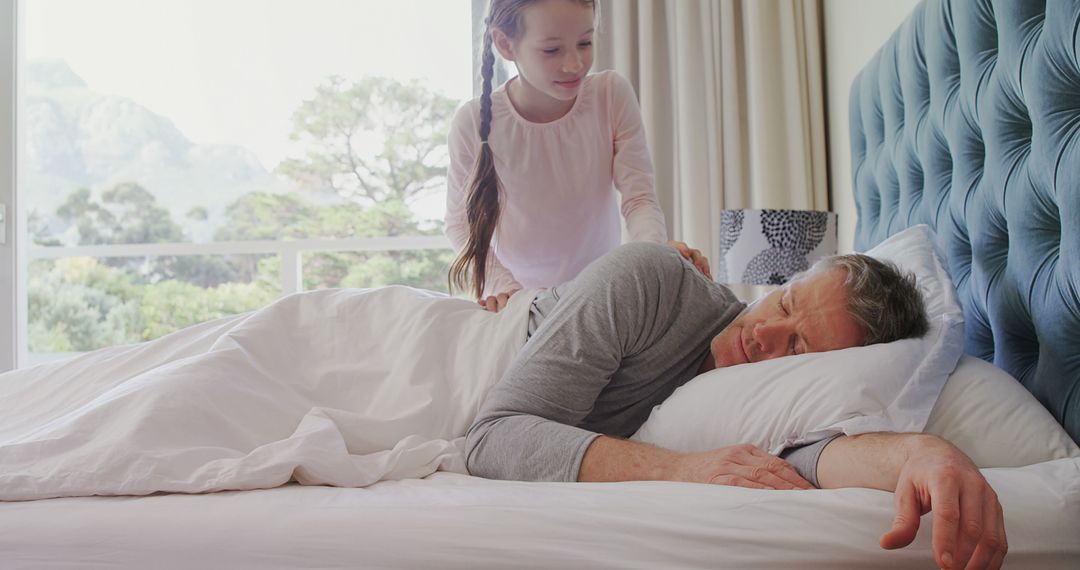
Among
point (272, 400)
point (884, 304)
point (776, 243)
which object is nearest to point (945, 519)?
point (884, 304)

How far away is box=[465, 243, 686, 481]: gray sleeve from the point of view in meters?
1.14

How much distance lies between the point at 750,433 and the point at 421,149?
10.0 feet

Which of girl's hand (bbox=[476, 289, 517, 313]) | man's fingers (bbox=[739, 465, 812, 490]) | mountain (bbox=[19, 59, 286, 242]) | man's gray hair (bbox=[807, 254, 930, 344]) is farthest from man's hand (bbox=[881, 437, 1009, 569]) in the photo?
mountain (bbox=[19, 59, 286, 242])

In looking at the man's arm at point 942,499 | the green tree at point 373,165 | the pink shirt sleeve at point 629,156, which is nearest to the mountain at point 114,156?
the green tree at point 373,165

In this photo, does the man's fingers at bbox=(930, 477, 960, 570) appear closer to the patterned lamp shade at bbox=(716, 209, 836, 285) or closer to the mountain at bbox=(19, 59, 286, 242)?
the patterned lamp shade at bbox=(716, 209, 836, 285)

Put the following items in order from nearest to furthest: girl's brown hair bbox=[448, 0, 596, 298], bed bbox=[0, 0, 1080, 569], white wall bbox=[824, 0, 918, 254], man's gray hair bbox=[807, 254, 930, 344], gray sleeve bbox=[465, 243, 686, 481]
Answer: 1. bed bbox=[0, 0, 1080, 569]
2. gray sleeve bbox=[465, 243, 686, 481]
3. man's gray hair bbox=[807, 254, 930, 344]
4. girl's brown hair bbox=[448, 0, 596, 298]
5. white wall bbox=[824, 0, 918, 254]

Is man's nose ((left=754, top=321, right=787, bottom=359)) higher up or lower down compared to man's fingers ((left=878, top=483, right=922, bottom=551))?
higher up

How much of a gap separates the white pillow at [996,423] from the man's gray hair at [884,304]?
0.33 feet

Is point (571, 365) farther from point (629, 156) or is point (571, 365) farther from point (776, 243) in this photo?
point (776, 243)

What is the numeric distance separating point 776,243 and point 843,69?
818 millimetres

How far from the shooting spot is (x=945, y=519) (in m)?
0.81

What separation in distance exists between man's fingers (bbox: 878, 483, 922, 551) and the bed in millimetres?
52

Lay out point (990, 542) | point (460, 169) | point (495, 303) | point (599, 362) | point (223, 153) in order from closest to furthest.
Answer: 1. point (990, 542)
2. point (599, 362)
3. point (495, 303)
4. point (460, 169)
5. point (223, 153)

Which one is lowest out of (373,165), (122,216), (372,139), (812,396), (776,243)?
(812,396)
